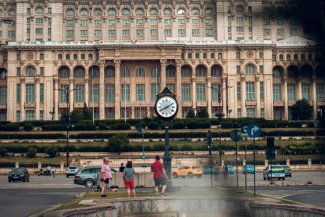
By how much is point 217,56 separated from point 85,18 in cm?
3026

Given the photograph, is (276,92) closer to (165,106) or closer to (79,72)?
(79,72)

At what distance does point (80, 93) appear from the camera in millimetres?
115000

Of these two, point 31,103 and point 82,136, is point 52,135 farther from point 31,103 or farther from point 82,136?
point 31,103

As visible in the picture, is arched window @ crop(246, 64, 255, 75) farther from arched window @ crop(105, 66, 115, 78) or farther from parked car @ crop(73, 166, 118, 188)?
parked car @ crop(73, 166, 118, 188)

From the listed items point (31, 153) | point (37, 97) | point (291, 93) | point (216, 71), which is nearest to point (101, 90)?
point (37, 97)

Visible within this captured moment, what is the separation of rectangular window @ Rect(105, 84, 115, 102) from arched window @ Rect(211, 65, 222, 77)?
1934cm

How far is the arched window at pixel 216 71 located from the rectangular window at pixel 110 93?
19340 mm

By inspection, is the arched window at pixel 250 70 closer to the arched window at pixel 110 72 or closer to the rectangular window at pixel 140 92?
the rectangular window at pixel 140 92

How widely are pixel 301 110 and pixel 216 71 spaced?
20.6 metres

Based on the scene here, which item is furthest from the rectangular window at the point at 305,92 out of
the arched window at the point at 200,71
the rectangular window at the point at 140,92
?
the rectangular window at the point at 140,92

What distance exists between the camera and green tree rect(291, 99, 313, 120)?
10038 cm

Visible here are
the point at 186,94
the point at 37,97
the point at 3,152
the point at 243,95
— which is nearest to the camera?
the point at 3,152

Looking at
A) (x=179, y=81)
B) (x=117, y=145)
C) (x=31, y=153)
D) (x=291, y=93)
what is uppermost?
(x=179, y=81)

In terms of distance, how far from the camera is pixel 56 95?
371 feet
